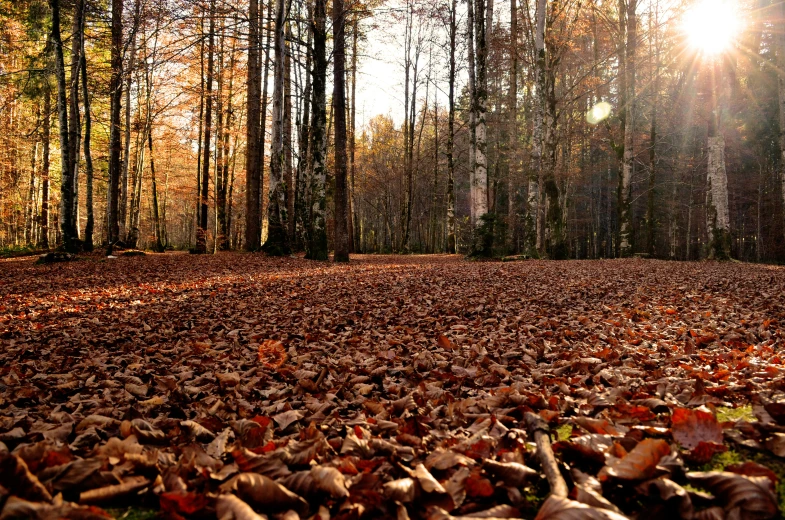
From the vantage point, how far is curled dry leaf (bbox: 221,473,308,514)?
4.60ft

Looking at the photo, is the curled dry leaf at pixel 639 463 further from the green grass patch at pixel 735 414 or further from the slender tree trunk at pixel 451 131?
the slender tree trunk at pixel 451 131

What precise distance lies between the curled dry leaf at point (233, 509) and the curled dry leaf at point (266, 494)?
0.17 ft

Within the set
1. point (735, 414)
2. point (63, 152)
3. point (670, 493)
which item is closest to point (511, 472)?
point (670, 493)

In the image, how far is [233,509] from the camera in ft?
4.36

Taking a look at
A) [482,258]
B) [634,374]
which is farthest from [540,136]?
[634,374]

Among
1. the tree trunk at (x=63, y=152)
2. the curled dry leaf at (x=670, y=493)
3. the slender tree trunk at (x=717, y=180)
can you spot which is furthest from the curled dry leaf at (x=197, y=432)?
the slender tree trunk at (x=717, y=180)

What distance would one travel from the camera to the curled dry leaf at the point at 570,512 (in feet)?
4.06

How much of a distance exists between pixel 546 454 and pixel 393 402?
1143 millimetres

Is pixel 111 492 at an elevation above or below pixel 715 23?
below

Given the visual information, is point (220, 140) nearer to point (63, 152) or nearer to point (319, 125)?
point (63, 152)

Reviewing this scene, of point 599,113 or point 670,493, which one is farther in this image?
point 599,113

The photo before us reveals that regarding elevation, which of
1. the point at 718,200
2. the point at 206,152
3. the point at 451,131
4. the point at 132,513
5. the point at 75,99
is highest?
the point at 451,131

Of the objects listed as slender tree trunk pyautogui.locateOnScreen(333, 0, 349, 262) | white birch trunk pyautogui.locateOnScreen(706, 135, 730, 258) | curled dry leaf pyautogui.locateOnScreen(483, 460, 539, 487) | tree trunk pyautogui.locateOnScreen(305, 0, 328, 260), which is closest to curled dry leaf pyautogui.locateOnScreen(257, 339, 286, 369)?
curled dry leaf pyautogui.locateOnScreen(483, 460, 539, 487)

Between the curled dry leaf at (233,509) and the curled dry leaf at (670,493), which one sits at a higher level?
the curled dry leaf at (670,493)
